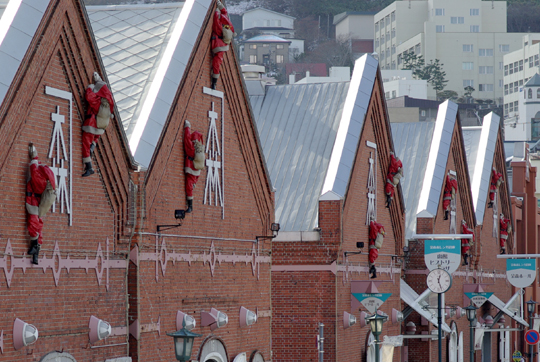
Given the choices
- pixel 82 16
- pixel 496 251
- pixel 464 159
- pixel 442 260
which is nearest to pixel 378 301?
pixel 442 260

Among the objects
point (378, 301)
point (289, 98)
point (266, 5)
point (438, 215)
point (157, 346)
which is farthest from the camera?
point (266, 5)

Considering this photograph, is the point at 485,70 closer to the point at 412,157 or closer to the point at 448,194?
the point at 412,157

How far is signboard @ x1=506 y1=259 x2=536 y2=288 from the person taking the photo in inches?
1548

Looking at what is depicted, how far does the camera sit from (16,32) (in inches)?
572

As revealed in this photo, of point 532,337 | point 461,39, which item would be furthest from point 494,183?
point 461,39

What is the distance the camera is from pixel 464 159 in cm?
4012

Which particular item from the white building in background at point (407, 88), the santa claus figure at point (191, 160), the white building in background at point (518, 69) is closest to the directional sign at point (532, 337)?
the santa claus figure at point (191, 160)

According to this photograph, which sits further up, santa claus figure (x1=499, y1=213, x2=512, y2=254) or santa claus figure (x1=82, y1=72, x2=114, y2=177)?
santa claus figure (x1=82, y1=72, x2=114, y2=177)

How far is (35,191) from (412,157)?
2519 centimetres

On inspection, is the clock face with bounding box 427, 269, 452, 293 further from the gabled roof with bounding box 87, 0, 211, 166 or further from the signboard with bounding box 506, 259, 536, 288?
the signboard with bounding box 506, 259, 536, 288

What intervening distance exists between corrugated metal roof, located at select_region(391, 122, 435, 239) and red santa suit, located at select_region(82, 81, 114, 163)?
20.6 m

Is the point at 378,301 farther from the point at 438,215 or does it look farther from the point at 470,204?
the point at 470,204

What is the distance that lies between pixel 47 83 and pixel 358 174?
1446cm

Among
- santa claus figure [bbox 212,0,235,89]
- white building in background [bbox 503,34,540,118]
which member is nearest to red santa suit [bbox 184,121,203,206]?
santa claus figure [bbox 212,0,235,89]
